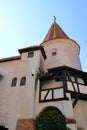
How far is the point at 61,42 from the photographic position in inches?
789

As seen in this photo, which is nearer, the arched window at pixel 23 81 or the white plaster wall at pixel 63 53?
the arched window at pixel 23 81

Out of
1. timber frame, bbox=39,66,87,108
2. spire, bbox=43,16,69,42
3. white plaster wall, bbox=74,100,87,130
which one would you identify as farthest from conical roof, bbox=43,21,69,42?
white plaster wall, bbox=74,100,87,130

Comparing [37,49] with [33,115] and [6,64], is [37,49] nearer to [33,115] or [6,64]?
[6,64]

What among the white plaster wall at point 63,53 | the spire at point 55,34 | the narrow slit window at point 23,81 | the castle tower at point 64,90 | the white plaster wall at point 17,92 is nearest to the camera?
the castle tower at point 64,90

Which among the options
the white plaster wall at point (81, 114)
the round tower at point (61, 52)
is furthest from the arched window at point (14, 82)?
the white plaster wall at point (81, 114)

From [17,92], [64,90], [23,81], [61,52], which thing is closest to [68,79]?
[64,90]

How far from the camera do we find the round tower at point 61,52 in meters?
18.3

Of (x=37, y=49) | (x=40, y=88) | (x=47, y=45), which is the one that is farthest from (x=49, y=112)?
(x=47, y=45)

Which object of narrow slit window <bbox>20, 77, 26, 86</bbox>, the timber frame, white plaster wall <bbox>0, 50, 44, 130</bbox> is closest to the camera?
white plaster wall <bbox>0, 50, 44, 130</bbox>

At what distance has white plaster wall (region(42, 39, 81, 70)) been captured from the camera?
18250mm

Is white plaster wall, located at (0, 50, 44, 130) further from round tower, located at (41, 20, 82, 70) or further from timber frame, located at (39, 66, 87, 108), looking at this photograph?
Result: round tower, located at (41, 20, 82, 70)

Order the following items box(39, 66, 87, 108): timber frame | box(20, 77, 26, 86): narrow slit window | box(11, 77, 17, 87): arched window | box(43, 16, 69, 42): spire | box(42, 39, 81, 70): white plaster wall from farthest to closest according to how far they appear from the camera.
A: box(43, 16, 69, 42): spire < box(42, 39, 81, 70): white plaster wall < box(11, 77, 17, 87): arched window < box(20, 77, 26, 86): narrow slit window < box(39, 66, 87, 108): timber frame

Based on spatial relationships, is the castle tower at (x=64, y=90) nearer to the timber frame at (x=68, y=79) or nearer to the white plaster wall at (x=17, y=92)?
the timber frame at (x=68, y=79)

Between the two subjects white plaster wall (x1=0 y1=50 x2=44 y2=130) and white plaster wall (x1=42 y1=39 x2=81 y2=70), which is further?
white plaster wall (x1=42 y1=39 x2=81 y2=70)
